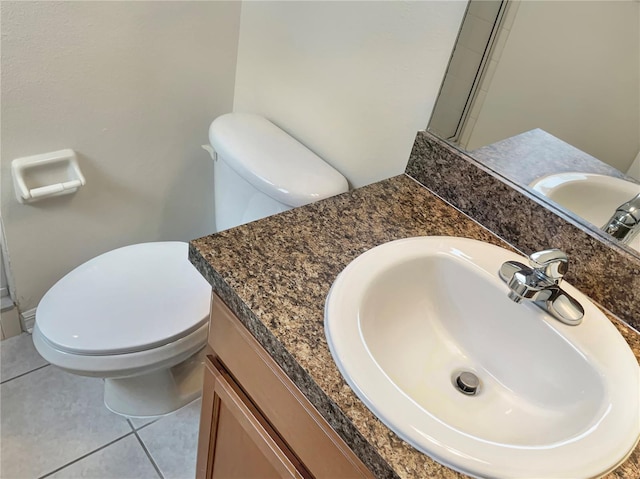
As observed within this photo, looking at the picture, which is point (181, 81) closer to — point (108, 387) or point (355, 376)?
point (108, 387)

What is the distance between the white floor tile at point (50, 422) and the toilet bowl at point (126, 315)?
14 cm

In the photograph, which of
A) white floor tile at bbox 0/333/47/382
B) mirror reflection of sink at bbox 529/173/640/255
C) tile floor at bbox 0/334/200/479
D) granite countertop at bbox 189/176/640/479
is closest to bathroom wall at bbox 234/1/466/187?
granite countertop at bbox 189/176/640/479

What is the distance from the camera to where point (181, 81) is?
1.55 metres

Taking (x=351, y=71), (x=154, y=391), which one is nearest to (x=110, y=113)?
(x=351, y=71)

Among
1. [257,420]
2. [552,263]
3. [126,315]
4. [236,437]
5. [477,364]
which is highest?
[552,263]

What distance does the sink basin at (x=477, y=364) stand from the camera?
0.65 meters

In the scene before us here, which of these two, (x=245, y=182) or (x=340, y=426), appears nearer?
(x=340, y=426)

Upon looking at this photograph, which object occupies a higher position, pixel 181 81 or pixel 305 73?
pixel 305 73

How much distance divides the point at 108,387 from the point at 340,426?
1110 mm

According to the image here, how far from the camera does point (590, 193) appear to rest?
0.92 m

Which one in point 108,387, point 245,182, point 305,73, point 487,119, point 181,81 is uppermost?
point 487,119

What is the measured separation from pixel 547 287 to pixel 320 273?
34cm

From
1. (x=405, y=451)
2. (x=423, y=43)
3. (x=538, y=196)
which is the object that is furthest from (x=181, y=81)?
(x=405, y=451)

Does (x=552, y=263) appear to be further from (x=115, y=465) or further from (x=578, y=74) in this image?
(x=115, y=465)
